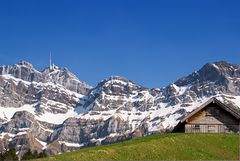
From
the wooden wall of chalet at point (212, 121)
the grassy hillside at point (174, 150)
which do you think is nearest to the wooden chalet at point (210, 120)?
the wooden wall of chalet at point (212, 121)

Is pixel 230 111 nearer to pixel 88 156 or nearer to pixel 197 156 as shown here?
pixel 197 156

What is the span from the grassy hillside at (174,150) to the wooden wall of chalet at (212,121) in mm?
15242

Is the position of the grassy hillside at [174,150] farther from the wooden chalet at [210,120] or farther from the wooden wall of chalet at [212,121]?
the wooden wall of chalet at [212,121]

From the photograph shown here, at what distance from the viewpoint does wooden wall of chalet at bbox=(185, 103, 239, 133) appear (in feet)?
245

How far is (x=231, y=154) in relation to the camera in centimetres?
5322

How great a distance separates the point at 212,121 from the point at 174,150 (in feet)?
82.6

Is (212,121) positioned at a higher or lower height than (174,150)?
higher

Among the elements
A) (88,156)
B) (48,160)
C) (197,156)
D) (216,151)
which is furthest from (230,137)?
(48,160)

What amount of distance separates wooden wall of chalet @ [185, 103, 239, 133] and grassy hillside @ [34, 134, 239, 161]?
15.2m

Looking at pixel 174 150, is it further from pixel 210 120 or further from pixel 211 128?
pixel 210 120

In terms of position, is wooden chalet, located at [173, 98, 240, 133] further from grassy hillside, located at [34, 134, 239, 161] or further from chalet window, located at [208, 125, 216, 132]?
grassy hillside, located at [34, 134, 239, 161]

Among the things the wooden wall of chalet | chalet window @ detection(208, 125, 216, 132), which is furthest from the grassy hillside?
the wooden wall of chalet

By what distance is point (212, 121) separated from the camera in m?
75.2

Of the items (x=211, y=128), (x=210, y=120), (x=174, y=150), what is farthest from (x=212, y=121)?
(x=174, y=150)
